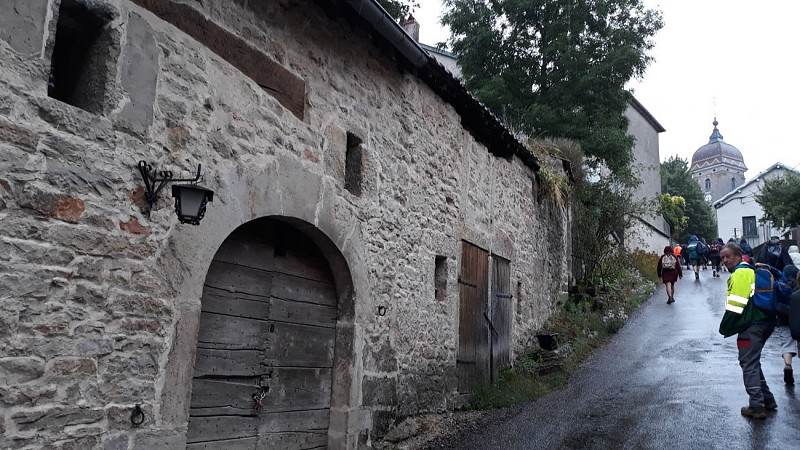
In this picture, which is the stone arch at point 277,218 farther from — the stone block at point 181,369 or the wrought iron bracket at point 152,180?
the wrought iron bracket at point 152,180

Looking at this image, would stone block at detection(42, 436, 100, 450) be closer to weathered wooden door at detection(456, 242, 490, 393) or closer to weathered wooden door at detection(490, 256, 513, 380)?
weathered wooden door at detection(456, 242, 490, 393)

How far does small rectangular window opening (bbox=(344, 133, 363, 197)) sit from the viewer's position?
5.61m

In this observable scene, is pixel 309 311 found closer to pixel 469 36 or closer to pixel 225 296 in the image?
pixel 225 296

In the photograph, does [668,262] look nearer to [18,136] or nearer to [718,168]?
[18,136]

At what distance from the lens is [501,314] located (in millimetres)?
8773

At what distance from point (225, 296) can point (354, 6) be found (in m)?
2.48

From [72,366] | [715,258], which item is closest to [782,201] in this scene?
[715,258]

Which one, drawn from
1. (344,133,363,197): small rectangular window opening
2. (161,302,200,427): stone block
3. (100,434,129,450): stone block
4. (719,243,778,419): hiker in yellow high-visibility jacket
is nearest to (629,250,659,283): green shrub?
(719,243,778,419): hiker in yellow high-visibility jacket

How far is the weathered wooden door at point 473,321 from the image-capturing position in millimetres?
7449

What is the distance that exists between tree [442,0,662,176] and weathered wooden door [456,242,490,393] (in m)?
8.04

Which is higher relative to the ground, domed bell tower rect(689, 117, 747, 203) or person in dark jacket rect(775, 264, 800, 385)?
domed bell tower rect(689, 117, 747, 203)

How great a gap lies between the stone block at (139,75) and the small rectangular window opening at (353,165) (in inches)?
86.7

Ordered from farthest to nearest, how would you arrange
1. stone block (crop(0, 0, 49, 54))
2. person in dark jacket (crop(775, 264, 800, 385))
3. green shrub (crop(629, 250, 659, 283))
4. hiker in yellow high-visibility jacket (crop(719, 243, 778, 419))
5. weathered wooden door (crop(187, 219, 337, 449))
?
green shrub (crop(629, 250, 659, 283)), person in dark jacket (crop(775, 264, 800, 385)), hiker in yellow high-visibility jacket (crop(719, 243, 778, 419)), weathered wooden door (crop(187, 219, 337, 449)), stone block (crop(0, 0, 49, 54))

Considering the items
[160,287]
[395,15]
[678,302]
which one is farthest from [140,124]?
[678,302]
